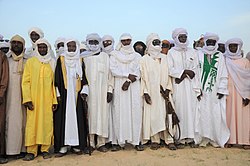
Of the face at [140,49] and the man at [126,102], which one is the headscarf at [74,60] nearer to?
the man at [126,102]

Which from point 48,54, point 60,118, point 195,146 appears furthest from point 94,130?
point 195,146

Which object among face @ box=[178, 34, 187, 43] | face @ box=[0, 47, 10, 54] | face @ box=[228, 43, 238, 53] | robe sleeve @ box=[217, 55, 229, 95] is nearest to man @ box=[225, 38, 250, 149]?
robe sleeve @ box=[217, 55, 229, 95]

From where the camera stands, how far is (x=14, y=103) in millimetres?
6117

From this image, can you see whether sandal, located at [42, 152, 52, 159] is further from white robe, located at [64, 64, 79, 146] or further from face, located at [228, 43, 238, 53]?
face, located at [228, 43, 238, 53]

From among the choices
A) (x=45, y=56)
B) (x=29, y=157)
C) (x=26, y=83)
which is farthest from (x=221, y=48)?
(x=29, y=157)

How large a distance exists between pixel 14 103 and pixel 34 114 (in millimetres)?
427

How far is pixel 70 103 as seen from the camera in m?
6.25

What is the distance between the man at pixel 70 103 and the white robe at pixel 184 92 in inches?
73.0

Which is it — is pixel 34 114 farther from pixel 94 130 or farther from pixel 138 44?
pixel 138 44

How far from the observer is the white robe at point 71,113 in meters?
6.17

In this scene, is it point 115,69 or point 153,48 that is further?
point 153,48

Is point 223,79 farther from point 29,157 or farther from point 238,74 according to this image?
point 29,157

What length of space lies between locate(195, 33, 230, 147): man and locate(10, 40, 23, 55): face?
3.64 metres

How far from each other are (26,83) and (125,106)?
6.43 ft
